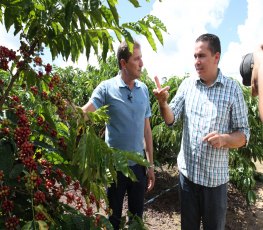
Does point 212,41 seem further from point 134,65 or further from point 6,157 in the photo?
point 6,157

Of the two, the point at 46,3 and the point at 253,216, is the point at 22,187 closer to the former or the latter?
the point at 46,3

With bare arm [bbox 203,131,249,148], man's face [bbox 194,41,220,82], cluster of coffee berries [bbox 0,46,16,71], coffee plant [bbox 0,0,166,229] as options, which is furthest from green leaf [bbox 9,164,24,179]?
man's face [bbox 194,41,220,82]

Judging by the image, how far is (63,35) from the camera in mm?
1332

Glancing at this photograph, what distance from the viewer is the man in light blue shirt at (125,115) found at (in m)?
2.77

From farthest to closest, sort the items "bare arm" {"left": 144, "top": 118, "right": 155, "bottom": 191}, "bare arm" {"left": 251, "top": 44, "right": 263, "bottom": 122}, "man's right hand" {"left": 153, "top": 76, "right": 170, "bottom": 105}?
"bare arm" {"left": 144, "top": 118, "right": 155, "bottom": 191}
"man's right hand" {"left": 153, "top": 76, "right": 170, "bottom": 105}
"bare arm" {"left": 251, "top": 44, "right": 263, "bottom": 122}

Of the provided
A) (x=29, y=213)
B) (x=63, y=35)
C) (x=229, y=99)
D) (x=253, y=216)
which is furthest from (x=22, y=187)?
(x=253, y=216)

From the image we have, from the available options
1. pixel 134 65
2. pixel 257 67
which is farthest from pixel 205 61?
pixel 257 67

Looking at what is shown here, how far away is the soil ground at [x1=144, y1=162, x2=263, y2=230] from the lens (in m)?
4.46

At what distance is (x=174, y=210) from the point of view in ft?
15.8

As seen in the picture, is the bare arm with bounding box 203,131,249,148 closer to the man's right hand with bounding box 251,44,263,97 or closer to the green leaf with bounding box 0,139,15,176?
the man's right hand with bounding box 251,44,263,97

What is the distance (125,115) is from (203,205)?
0.87m

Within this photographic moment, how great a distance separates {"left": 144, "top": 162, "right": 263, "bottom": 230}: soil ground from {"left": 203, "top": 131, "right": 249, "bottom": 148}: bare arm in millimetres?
2060

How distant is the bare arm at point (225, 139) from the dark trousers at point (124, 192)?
0.68 metres

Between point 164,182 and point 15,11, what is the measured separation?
4.80 m
